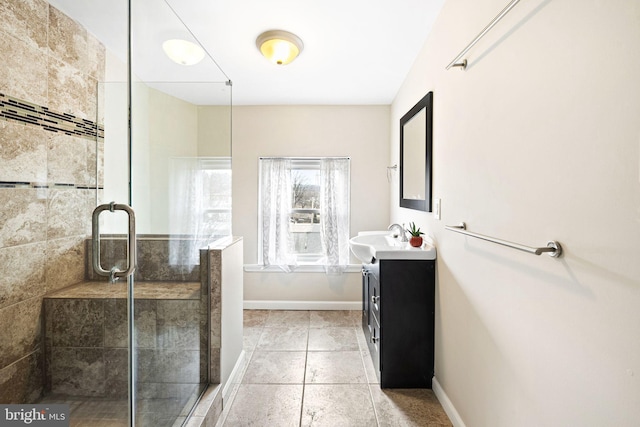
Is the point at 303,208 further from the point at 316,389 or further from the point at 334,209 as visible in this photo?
the point at 316,389

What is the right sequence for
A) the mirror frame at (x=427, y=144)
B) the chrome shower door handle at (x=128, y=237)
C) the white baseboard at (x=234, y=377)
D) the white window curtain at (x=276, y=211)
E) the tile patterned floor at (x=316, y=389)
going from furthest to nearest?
the white window curtain at (x=276, y=211) → the mirror frame at (x=427, y=144) → the white baseboard at (x=234, y=377) → the tile patterned floor at (x=316, y=389) → the chrome shower door handle at (x=128, y=237)

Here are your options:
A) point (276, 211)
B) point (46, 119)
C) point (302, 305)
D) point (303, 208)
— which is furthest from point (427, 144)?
point (302, 305)

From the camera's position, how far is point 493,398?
1.31m

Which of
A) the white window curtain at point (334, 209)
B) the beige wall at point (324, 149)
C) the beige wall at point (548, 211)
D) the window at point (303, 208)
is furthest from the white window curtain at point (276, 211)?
the beige wall at point (548, 211)

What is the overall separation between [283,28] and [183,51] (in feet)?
2.29

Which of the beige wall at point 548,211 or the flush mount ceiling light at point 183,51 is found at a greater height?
the flush mount ceiling light at point 183,51

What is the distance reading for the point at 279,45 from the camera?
218cm

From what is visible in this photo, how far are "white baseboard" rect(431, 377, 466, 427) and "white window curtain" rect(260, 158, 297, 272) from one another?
1.96m

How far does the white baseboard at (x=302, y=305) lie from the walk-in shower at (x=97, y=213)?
5.95 feet

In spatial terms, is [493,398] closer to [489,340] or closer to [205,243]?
[489,340]

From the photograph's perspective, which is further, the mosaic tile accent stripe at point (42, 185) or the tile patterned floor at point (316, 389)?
the tile patterned floor at point (316, 389)

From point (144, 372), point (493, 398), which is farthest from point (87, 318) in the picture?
point (493, 398)

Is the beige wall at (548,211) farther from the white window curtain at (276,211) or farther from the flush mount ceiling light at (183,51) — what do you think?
the white window curtain at (276,211)

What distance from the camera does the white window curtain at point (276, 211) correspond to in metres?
3.52
